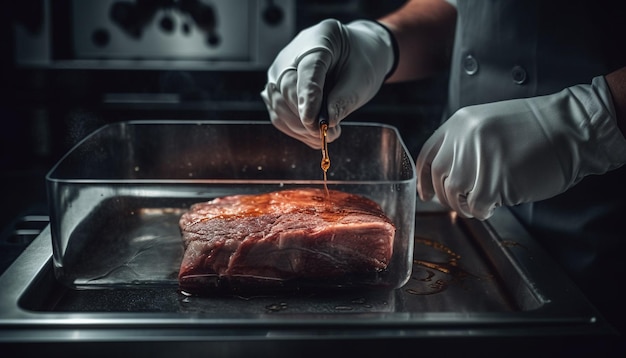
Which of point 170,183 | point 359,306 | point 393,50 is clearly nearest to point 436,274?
point 359,306

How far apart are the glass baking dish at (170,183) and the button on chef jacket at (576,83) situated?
1.23 ft

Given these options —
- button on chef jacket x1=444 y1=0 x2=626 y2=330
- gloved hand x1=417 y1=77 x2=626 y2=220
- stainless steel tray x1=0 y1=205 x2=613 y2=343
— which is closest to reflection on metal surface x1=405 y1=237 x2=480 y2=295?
stainless steel tray x1=0 y1=205 x2=613 y2=343

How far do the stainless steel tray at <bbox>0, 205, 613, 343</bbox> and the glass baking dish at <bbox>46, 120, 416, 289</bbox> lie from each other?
53mm

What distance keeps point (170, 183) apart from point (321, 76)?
1.51 feet

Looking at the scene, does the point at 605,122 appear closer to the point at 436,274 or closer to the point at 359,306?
the point at 436,274

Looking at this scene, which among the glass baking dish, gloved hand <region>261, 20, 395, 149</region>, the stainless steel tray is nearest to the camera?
the stainless steel tray

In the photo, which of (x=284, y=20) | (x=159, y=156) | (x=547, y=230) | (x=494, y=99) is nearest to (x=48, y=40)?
(x=284, y=20)

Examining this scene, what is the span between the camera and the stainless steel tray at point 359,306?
3.56 ft

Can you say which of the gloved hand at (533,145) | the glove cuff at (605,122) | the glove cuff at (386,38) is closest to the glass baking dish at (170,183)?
the gloved hand at (533,145)

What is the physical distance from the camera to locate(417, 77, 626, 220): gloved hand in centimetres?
133

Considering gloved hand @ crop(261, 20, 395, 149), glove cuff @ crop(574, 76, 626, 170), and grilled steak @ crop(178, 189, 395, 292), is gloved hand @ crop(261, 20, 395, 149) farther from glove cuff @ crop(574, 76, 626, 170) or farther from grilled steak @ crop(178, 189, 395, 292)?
glove cuff @ crop(574, 76, 626, 170)

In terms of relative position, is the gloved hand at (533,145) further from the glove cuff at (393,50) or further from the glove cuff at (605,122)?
the glove cuff at (393,50)

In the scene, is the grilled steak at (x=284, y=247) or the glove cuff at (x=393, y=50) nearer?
the grilled steak at (x=284, y=247)

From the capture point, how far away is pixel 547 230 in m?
1.63
